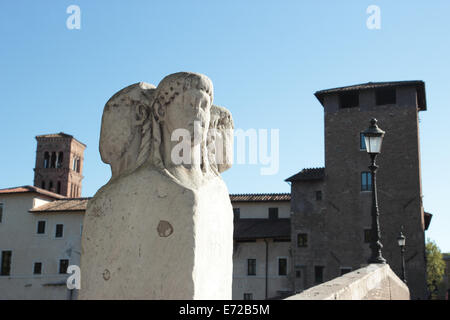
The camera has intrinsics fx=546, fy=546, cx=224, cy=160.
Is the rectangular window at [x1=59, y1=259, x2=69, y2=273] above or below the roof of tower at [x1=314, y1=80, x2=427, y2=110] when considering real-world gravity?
below

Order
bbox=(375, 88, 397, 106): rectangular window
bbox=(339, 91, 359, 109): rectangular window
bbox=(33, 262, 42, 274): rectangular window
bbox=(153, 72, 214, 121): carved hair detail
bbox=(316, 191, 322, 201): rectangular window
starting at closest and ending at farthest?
bbox=(153, 72, 214, 121): carved hair detail → bbox=(316, 191, 322, 201): rectangular window → bbox=(375, 88, 397, 106): rectangular window → bbox=(339, 91, 359, 109): rectangular window → bbox=(33, 262, 42, 274): rectangular window

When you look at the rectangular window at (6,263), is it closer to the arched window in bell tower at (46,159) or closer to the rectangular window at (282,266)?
the rectangular window at (282,266)

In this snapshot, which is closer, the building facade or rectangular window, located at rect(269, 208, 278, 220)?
the building facade

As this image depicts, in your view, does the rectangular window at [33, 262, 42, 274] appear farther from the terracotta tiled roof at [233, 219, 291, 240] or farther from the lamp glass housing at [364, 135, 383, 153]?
the lamp glass housing at [364, 135, 383, 153]

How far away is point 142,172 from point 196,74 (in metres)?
0.62

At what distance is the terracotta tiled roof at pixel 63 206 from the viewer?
42.8 m

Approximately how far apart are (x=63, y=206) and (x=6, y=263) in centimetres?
612

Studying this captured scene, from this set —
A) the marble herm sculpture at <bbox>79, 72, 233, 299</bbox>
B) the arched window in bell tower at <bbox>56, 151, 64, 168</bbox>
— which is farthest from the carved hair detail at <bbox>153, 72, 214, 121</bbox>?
the arched window in bell tower at <bbox>56, 151, 64, 168</bbox>

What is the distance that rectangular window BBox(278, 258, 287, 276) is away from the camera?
128ft

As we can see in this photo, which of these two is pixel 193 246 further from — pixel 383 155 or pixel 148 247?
pixel 383 155

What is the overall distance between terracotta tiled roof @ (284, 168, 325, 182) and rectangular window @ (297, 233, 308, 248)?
154 inches

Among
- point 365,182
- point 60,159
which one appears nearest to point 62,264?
point 365,182

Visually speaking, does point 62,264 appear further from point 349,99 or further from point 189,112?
point 189,112

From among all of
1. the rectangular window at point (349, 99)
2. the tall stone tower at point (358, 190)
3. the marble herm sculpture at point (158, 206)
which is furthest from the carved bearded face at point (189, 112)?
the rectangular window at point (349, 99)
